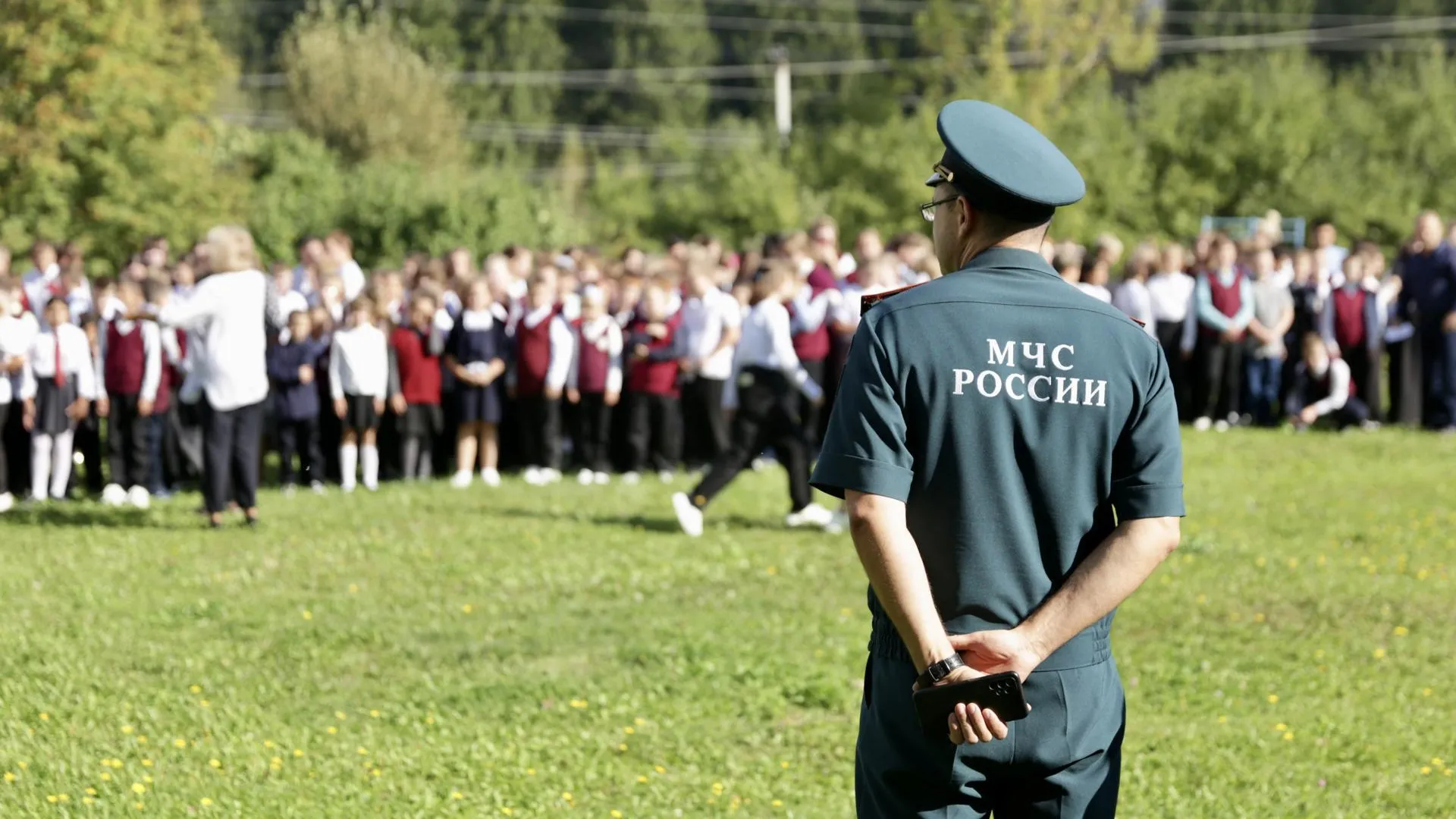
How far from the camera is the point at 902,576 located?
10.4 ft

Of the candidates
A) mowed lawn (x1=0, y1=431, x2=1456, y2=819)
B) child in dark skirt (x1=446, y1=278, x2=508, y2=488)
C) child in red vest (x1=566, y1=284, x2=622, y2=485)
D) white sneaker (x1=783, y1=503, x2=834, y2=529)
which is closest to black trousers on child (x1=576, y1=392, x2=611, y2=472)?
child in red vest (x1=566, y1=284, x2=622, y2=485)

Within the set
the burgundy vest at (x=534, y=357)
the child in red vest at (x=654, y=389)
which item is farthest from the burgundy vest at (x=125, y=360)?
the child in red vest at (x=654, y=389)

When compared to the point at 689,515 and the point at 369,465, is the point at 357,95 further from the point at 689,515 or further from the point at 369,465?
the point at 689,515

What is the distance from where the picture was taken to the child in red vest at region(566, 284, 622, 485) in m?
15.4

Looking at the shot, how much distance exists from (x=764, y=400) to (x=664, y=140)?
48233mm

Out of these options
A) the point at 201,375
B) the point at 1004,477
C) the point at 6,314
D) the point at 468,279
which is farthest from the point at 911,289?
the point at 468,279

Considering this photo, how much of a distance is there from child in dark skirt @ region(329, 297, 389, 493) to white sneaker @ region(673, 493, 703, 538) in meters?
3.80

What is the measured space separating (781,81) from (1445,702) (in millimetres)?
50781

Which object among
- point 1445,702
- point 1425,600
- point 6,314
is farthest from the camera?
point 6,314

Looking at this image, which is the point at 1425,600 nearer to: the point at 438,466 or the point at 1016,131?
the point at 1016,131

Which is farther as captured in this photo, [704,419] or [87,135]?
[87,135]

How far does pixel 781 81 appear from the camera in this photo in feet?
185

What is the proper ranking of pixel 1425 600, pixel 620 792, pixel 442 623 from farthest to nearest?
pixel 1425 600, pixel 442 623, pixel 620 792

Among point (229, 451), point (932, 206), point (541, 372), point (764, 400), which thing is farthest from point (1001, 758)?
point (541, 372)
